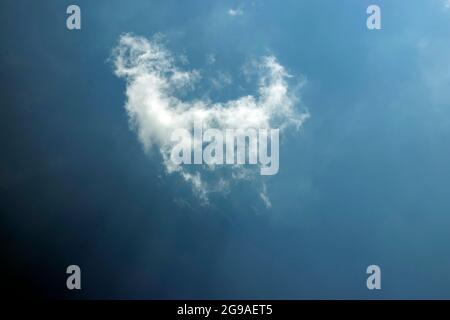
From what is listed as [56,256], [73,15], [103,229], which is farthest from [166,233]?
[73,15]

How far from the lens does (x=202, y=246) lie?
60.1ft

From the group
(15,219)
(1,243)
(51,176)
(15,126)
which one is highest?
(15,126)

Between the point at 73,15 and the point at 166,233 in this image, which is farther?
the point at 166,233

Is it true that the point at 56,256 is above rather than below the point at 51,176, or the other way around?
below

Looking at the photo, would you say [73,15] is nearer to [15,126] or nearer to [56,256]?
[15,126]

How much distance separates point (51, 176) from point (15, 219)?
2682mm

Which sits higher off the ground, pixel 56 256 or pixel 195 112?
pixel 195 112

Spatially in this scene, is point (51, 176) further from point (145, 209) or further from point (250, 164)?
point (250, 164)

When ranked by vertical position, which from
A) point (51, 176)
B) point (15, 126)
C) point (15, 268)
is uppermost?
point (15, 126)

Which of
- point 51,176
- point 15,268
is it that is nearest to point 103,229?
point 51,176

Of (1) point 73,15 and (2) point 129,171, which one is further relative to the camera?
(2) point 129,171

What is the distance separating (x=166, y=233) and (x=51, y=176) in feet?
19.4

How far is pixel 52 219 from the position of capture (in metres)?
17.9

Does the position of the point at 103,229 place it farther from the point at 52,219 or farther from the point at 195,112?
the point at 195,112
